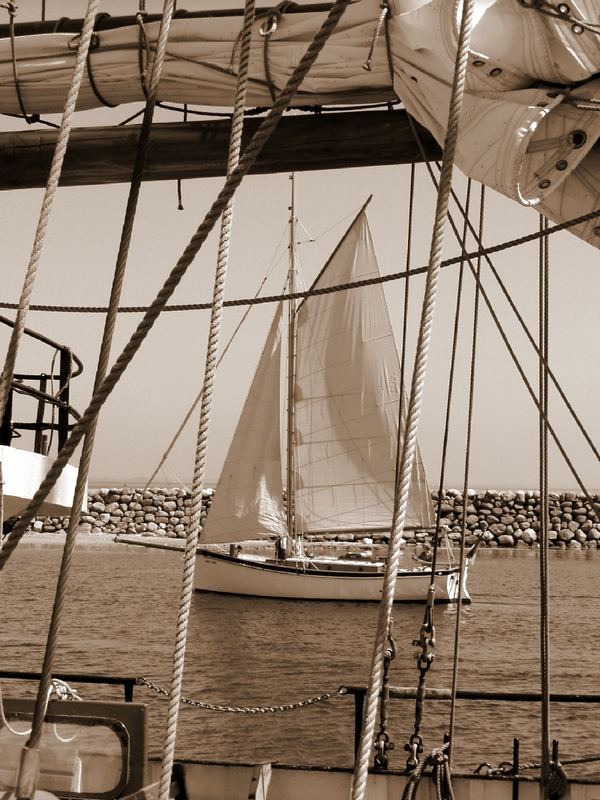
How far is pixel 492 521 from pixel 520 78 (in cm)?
5680

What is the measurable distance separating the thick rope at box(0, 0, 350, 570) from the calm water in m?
11.0

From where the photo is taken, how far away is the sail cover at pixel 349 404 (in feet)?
87.1

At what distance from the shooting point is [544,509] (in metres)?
4.38

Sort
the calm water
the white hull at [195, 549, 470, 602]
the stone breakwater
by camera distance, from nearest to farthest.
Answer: the calm water
the white hull at [195, 549, 470, 602]
the stone breakwater

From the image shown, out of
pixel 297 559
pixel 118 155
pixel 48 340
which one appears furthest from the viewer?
pixel 297 559

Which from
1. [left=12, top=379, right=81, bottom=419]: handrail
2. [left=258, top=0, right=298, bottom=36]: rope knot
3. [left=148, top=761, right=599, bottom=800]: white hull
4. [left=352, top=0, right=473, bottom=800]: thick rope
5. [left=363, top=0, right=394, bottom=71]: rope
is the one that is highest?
[left=258, top=0, right=298, bottom=36]: rope knot

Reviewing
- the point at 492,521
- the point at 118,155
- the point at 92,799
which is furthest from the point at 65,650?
the point at 492,521

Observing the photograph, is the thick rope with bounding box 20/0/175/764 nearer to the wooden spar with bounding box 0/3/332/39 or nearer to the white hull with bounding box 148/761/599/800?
the wooden spar with bounding box 0/3/332/39

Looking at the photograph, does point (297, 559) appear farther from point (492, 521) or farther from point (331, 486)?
point (492, 521)

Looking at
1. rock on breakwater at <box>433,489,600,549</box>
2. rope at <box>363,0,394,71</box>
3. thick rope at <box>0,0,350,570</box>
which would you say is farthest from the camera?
rock on breakwater at <box>433,489,600,549</box>

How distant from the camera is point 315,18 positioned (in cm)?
412

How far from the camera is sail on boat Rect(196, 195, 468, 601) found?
1052 inches

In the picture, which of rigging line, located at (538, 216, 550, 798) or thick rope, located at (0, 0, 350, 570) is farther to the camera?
rigging line, located at (538, 216, 550, 798)

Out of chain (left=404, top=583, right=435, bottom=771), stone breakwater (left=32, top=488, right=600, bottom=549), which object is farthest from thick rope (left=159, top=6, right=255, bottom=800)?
stone breakwater (left=32, top=488, right=600, bottom=549)
